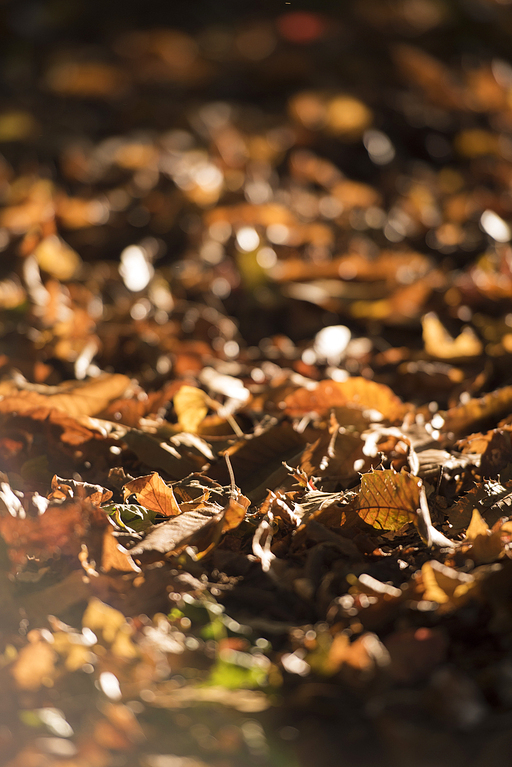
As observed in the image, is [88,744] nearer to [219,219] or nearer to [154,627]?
[154,627]

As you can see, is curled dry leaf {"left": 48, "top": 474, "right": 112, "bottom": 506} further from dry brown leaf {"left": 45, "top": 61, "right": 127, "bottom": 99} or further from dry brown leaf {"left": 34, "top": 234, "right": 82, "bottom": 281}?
dry brown leaf {"left": 45, "top": 61, "right": 127, "bottom": 99}

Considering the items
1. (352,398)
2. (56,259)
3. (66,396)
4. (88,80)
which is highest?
(352,398)

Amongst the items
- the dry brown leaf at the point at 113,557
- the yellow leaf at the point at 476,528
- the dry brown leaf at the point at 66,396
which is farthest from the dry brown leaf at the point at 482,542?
the dry brown leaf at the point at 66,396

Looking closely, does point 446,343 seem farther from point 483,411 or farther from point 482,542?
point 482,542

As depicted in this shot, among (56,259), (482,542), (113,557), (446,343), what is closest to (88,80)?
(56,259)

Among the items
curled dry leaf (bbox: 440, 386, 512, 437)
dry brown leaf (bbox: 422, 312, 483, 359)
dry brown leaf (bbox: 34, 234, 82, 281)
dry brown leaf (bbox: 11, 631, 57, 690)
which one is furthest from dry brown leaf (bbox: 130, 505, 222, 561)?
dry brown leaf (bbox: 34, 234, 82, 281)

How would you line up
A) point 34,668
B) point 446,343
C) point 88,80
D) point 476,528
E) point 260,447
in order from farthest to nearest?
point 88,80, point 446,343, point 260,447, point 476,528, point 34,668

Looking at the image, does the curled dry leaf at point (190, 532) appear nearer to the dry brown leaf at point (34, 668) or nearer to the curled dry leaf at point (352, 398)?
the dry brown leaf at point (34, 668)

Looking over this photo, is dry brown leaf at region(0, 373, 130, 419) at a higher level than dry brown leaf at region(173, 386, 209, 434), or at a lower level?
lower
